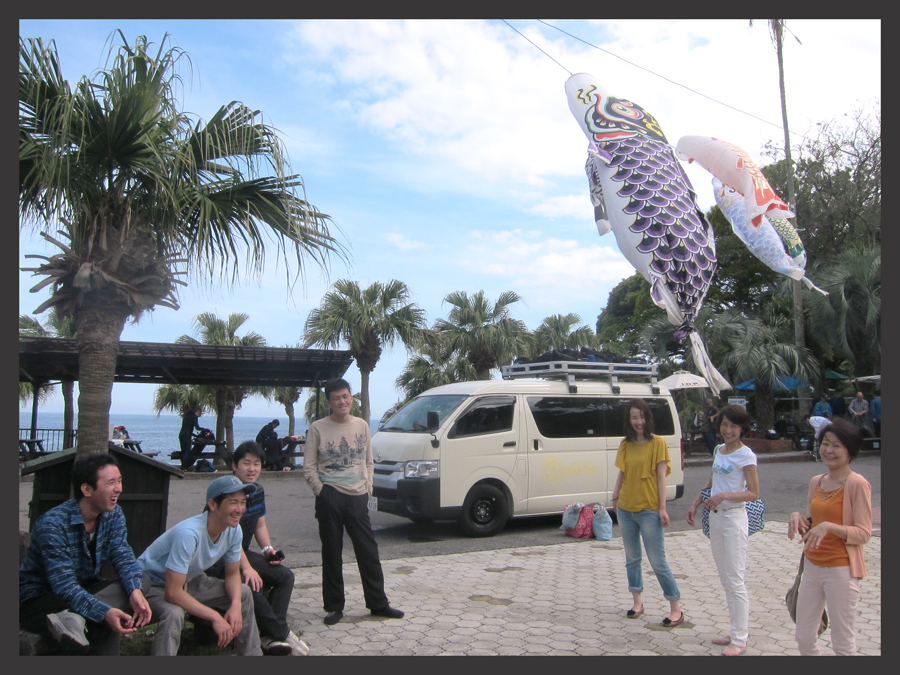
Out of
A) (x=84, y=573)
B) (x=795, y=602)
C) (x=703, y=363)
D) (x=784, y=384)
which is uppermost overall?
(x=703, y=363)

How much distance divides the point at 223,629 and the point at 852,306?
26.2m

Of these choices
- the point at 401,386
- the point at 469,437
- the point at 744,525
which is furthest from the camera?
the point at 401,386

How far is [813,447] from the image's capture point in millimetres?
21234

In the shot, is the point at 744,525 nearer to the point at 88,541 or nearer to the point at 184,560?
the point at 184,560

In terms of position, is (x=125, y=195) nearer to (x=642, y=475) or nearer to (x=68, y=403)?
(x=642, y=475)

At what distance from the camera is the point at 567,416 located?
1010 centimetres

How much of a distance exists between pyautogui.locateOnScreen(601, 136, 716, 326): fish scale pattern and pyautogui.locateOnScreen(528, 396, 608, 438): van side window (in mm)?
3587

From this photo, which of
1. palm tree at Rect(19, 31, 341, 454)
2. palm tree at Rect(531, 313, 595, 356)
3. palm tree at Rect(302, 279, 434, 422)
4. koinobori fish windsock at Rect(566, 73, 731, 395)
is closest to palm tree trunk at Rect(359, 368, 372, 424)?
palm tree at Rect(302, 279, 434, 422)

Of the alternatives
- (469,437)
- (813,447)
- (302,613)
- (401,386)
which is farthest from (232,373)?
(813,447)

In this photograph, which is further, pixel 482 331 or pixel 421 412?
pixel 482 331

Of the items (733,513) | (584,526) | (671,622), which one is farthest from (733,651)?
(584,526)

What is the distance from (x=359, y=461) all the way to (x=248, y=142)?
2.82m

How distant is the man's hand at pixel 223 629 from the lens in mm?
3855

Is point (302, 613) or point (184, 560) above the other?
point (184, 560)
